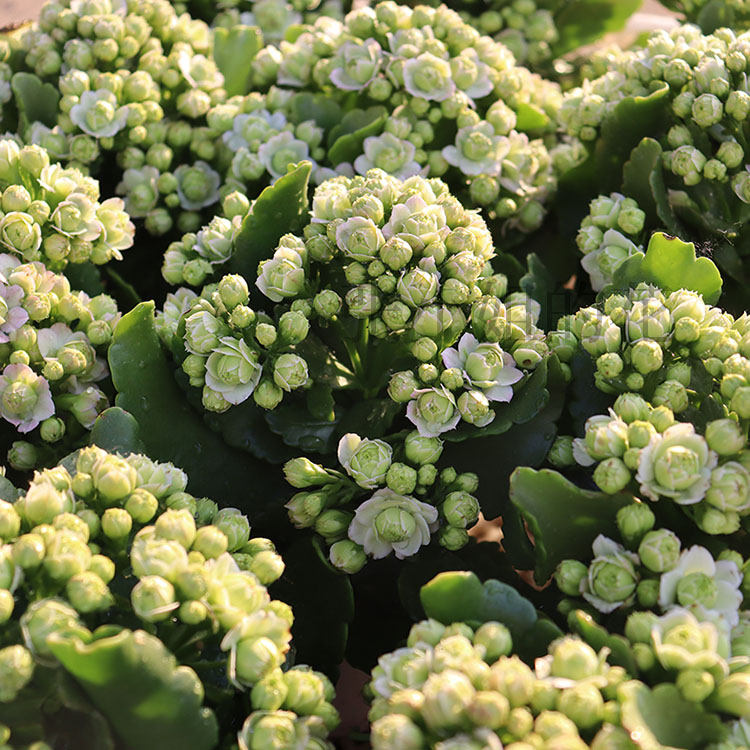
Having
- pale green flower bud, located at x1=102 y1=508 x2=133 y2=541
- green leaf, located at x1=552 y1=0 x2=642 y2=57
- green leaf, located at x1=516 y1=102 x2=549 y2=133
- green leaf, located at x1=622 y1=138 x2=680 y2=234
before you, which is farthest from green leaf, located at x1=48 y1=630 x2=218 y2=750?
green leaf, located at x1=552 y1=0 x2=642 y2=57

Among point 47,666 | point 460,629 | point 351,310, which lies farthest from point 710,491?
point 47,666

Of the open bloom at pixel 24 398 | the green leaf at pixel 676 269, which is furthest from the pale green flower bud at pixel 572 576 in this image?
the open bloom at pixel 24 398

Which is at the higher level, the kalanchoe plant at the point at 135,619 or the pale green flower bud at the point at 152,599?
the pale green flower bud at the point at 152,599

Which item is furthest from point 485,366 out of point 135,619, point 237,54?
point 237,54

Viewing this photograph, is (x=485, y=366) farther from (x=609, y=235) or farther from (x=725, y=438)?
(x=609, y=235)

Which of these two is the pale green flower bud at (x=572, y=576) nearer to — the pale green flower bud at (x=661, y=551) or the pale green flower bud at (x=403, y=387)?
the pale green flower bud at (x=661, y=551)

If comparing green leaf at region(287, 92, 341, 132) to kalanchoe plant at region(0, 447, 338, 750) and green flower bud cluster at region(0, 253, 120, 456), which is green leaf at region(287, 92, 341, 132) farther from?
kalanchoe plant at region(0, 447, 338, 750)
